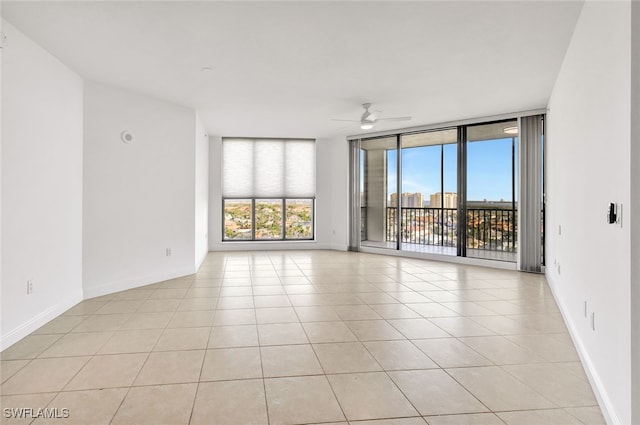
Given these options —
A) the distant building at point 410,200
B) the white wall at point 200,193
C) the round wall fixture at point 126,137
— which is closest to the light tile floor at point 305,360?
the white wall at point 200,193

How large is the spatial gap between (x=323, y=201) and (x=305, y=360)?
242 inches

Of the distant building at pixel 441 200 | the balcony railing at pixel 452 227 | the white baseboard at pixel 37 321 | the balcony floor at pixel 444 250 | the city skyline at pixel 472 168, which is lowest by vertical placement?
the white baseboard at pixel 37 321

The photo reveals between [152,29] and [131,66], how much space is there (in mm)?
1023

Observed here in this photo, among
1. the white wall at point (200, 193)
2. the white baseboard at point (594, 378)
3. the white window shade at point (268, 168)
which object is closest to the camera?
the white baseboard at point (594, 378)

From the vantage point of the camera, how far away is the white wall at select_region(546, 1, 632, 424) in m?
1.72

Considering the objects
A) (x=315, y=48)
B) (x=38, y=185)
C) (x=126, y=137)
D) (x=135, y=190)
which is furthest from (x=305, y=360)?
(x=126, y=137)

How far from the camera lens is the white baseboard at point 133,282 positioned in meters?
4.38

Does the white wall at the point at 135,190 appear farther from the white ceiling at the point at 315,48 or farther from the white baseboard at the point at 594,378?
the white baseboard at the point at 594,378

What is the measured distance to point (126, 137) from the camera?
15.4ft

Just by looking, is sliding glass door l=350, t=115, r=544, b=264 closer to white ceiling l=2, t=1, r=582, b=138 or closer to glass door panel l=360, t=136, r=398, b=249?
glass door panel l=360, t=136, r=398, b=249

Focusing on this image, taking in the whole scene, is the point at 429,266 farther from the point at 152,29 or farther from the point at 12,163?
the point at 12,163

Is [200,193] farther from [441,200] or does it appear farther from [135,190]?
[441,200]

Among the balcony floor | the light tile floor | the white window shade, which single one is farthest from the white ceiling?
the white window shade

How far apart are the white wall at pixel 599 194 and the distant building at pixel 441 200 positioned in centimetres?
390
